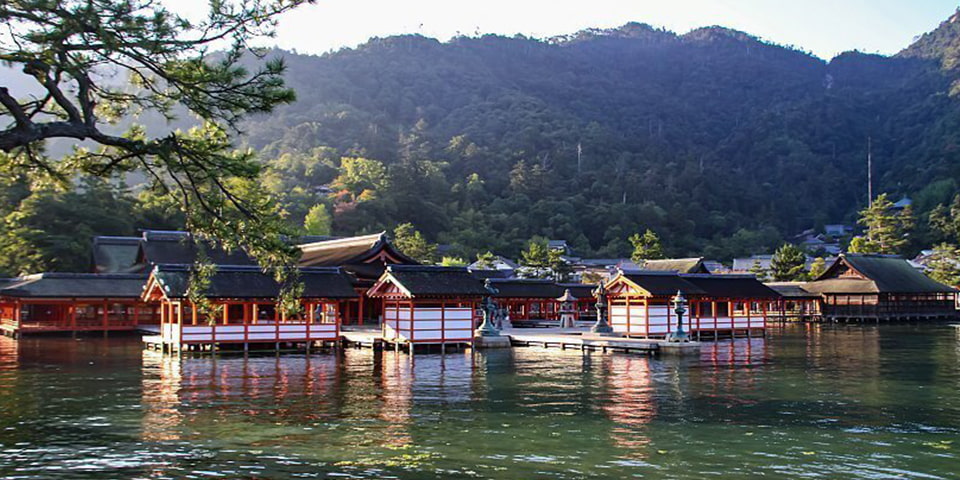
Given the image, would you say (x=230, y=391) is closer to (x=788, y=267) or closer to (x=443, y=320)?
(x=443, y=320)

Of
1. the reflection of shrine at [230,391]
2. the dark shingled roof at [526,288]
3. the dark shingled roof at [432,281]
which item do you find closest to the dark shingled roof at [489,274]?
the dark shingled roof at [526,288]

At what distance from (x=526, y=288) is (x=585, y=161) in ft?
292

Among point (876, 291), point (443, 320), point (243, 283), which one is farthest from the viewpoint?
point (876, 291)

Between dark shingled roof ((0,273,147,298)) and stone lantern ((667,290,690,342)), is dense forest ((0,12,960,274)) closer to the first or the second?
dark shingled roof ((0,273,147,298))

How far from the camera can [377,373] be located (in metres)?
29.4

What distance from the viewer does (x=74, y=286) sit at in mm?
48969

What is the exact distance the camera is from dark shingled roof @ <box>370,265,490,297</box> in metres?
36.5

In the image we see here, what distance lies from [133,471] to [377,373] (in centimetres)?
1544

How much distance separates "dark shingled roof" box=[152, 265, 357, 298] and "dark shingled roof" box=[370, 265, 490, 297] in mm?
2769

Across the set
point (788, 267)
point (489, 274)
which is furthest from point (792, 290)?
point (489, 274)

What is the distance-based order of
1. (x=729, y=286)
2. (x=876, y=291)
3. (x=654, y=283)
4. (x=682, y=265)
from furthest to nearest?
(x=682, y=265) < (x=876, y=291) < (x=729, y=286) < (x=654, y=283)

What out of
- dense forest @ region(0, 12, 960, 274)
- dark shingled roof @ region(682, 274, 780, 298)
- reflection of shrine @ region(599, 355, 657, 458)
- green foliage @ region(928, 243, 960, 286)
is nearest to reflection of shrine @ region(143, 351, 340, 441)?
reflection of shrine @ region(599, 355, 657, 458)

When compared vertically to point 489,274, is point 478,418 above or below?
below

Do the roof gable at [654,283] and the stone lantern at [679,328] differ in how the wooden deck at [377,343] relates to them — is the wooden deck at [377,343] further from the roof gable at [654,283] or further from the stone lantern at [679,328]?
the stone lantern at [679,328]
